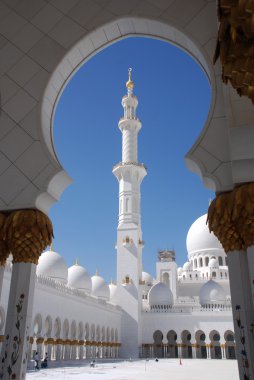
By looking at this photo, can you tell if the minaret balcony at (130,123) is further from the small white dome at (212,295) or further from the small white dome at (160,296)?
the small white dome at (212,295)

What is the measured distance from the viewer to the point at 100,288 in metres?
29.0

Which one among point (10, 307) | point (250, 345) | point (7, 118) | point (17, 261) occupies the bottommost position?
point (250, 345)

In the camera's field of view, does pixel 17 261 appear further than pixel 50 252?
No

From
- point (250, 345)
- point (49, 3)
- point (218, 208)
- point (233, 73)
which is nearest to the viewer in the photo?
point (233, 73)

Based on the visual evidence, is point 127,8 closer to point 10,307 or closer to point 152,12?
point 152,12

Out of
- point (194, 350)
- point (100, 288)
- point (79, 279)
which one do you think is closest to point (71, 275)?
point (79, 279)

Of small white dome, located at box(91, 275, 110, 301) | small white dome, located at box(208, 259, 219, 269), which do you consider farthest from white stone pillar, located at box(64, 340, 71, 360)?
small white dome, located at box(208, 259, 219, 269)

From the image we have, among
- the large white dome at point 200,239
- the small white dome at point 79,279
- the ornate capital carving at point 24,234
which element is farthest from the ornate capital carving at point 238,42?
the large white dome at point 200,239

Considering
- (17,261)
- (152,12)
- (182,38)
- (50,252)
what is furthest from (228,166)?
(50,252)

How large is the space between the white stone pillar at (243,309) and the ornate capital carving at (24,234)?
93.5 inches

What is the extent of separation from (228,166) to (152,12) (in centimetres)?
241

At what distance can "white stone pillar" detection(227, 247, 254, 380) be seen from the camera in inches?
153

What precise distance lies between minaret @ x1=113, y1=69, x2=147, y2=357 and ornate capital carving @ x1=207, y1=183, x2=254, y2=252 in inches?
903

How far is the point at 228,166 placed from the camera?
4574mm
